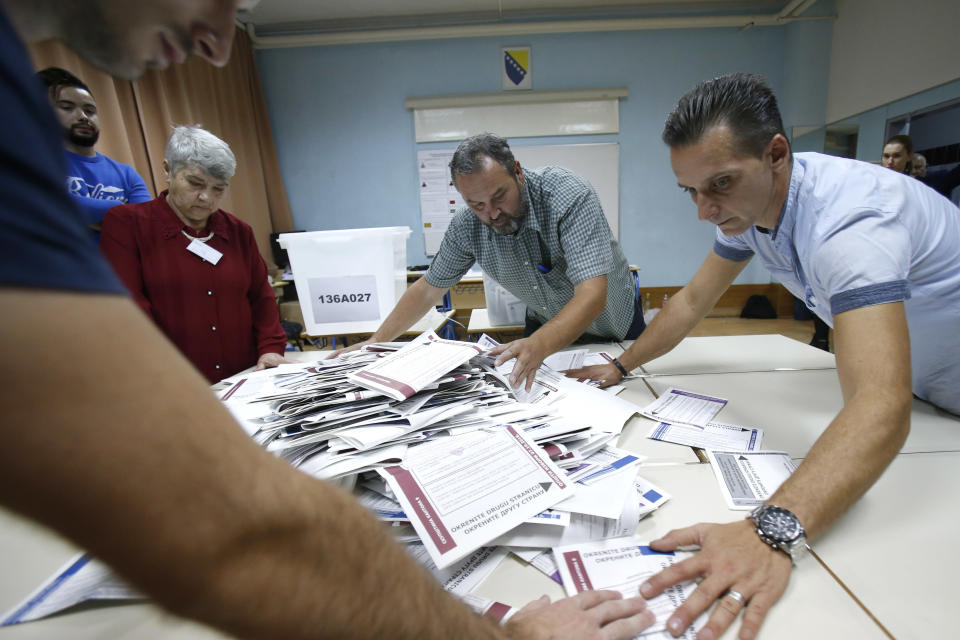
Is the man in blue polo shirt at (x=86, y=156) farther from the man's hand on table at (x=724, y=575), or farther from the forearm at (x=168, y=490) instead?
the man's hand on table at (x=724, y=575)

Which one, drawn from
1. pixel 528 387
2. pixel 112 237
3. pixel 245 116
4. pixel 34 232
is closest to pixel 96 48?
pixel 34 232

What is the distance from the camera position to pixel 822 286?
2.92 feet

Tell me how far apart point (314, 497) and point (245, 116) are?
501 centimetres

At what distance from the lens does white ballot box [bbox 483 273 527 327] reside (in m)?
2.63

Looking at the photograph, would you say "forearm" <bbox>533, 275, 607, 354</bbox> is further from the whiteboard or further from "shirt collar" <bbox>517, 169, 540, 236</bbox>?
the whiteboard

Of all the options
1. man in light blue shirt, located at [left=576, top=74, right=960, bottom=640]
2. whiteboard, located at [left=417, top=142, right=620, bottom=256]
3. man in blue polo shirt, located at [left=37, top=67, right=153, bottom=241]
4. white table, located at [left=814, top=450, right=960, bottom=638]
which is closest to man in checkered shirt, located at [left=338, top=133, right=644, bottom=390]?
man in light blue shirt, located at [left=576, top=74, right=960, bottom=640]

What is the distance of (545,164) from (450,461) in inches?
176

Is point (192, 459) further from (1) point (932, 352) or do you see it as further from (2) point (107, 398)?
(1) point (932, 352)

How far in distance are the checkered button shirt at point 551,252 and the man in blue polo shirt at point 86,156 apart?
1.33 meters

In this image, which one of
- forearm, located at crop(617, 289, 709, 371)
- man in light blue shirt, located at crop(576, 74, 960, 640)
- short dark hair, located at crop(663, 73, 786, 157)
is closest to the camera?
man in light blue shirt, located at crop(576, 74, 960, 640)

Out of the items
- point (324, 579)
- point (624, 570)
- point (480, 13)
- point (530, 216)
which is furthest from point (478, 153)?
point (480, 13)

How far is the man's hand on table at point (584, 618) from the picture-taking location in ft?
1.44

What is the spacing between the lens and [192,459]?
0.73ft

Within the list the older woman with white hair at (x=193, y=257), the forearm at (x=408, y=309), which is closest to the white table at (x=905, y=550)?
the forearm at (x=408, y=309)
